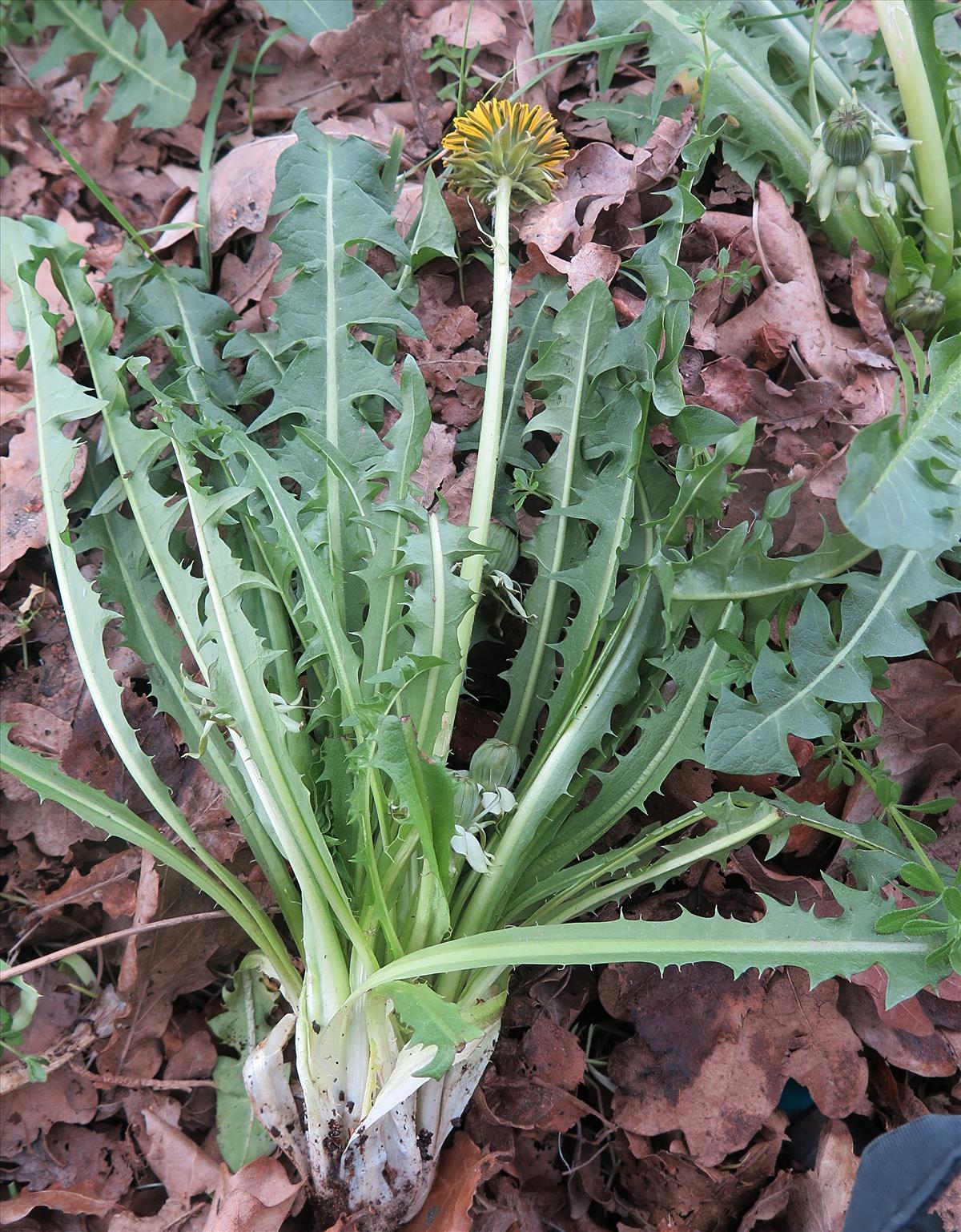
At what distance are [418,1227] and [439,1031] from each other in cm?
57

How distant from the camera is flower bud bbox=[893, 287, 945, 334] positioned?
1744 mm

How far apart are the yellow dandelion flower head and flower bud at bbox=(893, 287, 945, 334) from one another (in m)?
0.71

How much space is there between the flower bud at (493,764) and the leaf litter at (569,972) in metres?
0.25

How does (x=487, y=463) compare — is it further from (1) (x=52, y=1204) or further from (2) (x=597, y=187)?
(1) (x=52, y=1204)

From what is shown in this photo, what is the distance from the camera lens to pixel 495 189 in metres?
1.71

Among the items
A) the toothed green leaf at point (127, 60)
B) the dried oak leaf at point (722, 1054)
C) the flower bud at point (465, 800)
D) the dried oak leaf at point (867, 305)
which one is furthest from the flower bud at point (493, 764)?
the toothed green leaf at point (127, 60)

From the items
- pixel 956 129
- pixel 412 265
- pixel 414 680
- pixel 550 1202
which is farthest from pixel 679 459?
pixel 550 1202

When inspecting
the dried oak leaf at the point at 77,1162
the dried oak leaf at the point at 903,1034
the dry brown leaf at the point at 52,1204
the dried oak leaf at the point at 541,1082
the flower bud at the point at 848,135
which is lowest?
the dried oak leaf at the point at 77,1162

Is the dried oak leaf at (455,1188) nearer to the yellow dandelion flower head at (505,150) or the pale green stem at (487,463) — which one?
the pale green stem at (487,463)

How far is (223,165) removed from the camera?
2115 millimetres

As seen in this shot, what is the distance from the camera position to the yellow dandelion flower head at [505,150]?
1646 mm

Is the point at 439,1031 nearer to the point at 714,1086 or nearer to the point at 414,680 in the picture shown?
the point at 414,680

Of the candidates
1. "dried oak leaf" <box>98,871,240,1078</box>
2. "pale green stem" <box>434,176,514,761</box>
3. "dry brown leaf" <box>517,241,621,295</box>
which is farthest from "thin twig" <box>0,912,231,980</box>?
"dry brown leaf" <box>517,241,621,295</box>

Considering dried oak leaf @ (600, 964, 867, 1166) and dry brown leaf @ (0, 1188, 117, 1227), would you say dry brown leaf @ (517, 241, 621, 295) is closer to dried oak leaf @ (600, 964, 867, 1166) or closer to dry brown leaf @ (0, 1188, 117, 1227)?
dried oak leaf @ (600, 964, 867, 1166)
